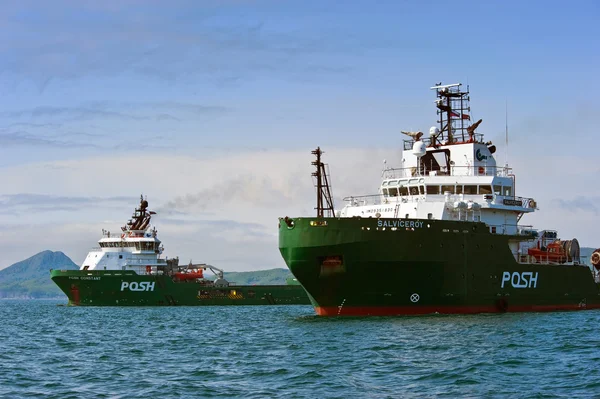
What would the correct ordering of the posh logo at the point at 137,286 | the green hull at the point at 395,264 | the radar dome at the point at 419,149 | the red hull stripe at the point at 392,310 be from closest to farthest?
the green hull at the point at 395,264, the red hull stripe at the point at 392,310, the radar dome at the point at 419,149, the posh logo at the point at 137,286

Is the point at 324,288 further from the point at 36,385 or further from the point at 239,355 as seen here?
the point at 36,385

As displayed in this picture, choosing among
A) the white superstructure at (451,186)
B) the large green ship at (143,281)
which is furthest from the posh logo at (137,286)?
the white superstructure at (451,186)

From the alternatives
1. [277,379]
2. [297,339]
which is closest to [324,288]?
[297,339]

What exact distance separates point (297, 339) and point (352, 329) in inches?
117

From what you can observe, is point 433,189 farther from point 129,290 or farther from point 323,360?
point 129,290

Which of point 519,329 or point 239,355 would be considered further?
point 519,329

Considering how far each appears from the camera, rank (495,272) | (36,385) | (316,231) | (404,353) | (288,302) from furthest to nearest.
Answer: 1. (288,302)
2. (495,272)
3. (316,231)
4. (404,353)
5. (36,385)

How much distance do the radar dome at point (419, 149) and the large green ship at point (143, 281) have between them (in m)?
30.9

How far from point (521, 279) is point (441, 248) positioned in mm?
6767

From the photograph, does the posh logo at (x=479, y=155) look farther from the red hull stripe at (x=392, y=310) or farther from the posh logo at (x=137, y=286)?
the posh logo at (x=137, y=286)

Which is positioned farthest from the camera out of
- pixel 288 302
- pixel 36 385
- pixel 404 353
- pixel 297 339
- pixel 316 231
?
pixel 288 302

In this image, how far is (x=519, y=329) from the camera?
1358 inches

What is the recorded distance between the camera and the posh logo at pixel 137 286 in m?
69.7

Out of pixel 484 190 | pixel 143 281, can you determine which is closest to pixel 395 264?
pixel 484 190
